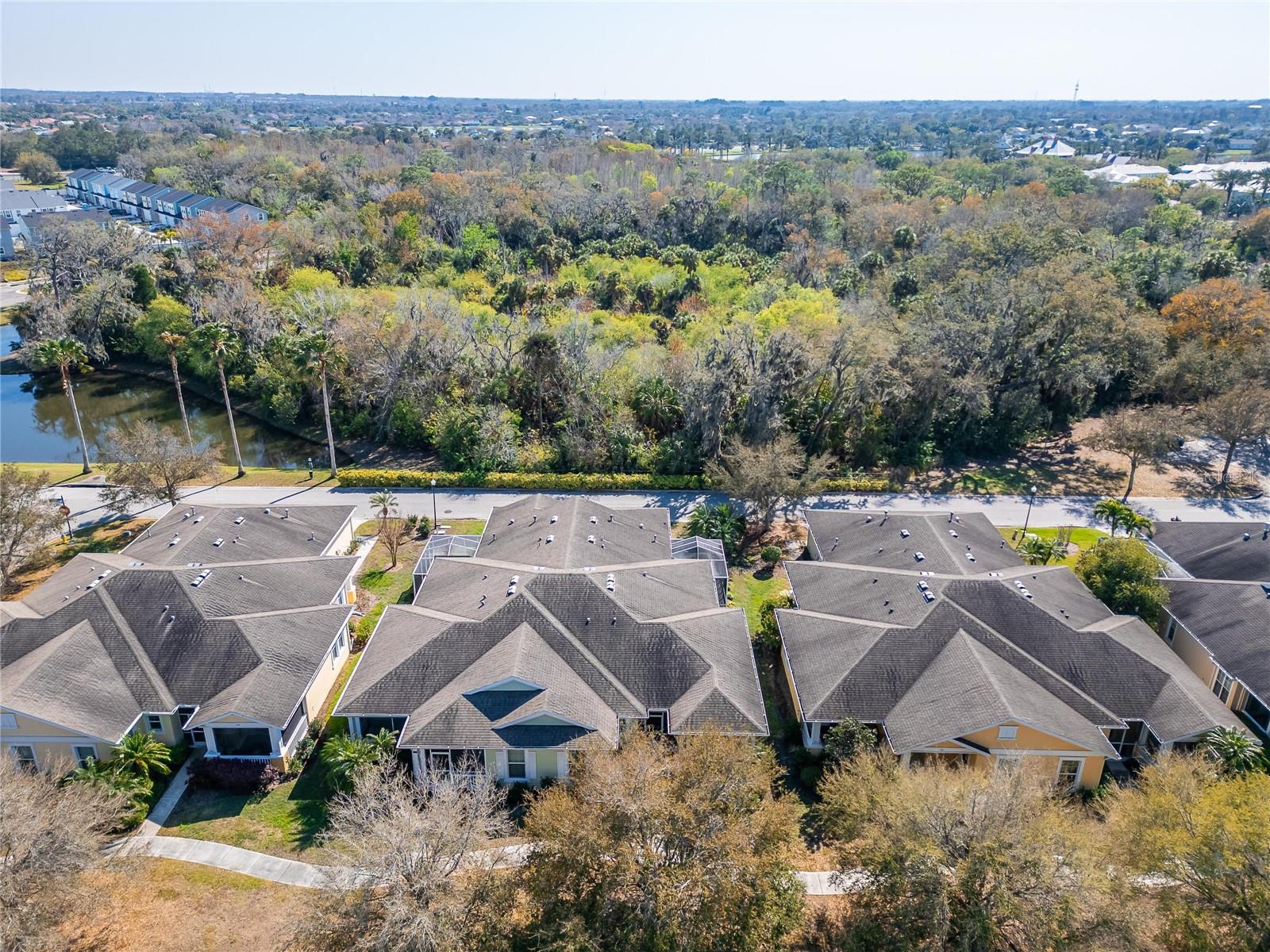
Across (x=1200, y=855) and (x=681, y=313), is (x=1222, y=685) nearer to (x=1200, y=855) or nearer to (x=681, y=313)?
(x=1200, y=855)

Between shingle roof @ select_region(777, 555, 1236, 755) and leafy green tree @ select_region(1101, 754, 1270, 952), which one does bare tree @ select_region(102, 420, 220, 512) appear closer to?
shingle roof @ select_region(777, 555, 1236, 755)

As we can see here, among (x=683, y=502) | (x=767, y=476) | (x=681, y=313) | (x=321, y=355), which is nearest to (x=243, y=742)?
(x=767, y=476)

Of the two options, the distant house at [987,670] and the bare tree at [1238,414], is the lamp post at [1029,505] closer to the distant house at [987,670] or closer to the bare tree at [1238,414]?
the distant house at [987,670]

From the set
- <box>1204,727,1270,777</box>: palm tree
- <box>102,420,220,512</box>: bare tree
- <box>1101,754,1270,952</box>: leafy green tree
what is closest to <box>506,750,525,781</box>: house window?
<box>1101,754,1270,952</box>: leafy green tree

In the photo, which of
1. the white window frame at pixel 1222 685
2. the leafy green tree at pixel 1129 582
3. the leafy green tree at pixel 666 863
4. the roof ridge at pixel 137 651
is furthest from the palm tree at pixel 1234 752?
the roof ridge at pixel 137 651

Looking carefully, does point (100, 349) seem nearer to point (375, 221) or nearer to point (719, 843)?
point (375, 221)
